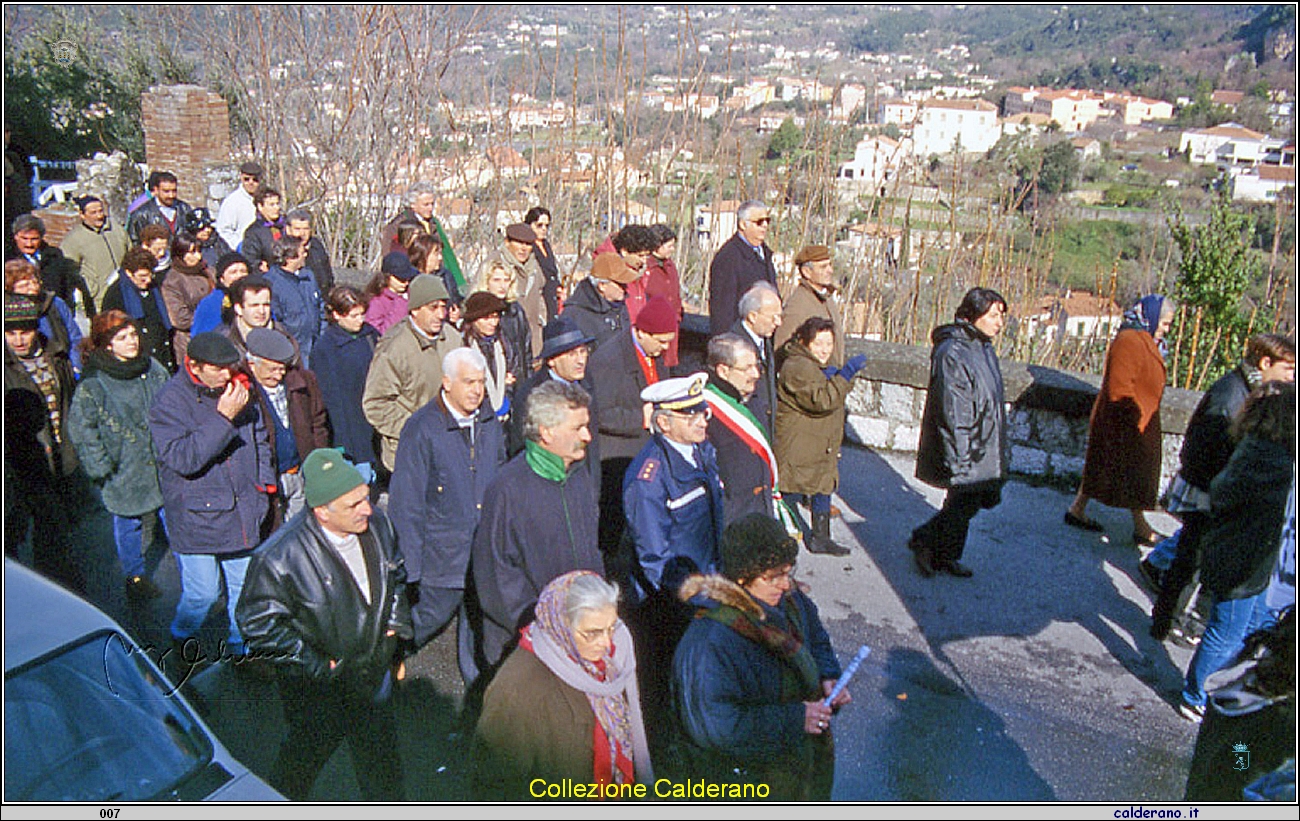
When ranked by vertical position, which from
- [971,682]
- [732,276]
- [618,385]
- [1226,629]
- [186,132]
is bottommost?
[971,682]

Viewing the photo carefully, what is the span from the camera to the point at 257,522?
444 centimetres

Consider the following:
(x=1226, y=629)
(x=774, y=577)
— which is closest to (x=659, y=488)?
(x=774, y=577)

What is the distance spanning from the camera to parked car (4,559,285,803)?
2.88m

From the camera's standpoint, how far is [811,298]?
6.12 metres

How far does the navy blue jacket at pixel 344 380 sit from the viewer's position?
5453mm

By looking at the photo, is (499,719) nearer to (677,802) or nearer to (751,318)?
(677,802)

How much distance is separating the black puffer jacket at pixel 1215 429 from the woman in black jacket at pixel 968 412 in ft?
3.18

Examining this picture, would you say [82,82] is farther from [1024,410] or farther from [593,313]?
[1024,410]

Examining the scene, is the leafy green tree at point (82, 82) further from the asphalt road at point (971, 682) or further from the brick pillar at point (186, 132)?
the asphalt road at point (971, 682)

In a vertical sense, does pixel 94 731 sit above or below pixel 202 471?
below

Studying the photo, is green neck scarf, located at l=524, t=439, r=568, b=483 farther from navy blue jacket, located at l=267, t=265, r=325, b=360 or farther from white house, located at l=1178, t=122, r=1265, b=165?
white house, located at l=1178, t=122, r=1265, b=165

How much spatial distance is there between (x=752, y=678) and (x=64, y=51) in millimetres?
18034

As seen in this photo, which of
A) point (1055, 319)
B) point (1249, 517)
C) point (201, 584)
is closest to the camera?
point (1249, 517)

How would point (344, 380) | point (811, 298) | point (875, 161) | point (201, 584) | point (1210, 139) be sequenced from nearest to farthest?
point (201, 584)
point (344, 380)
point (811, 298)
point (875, 161)
point (1210, 139)
